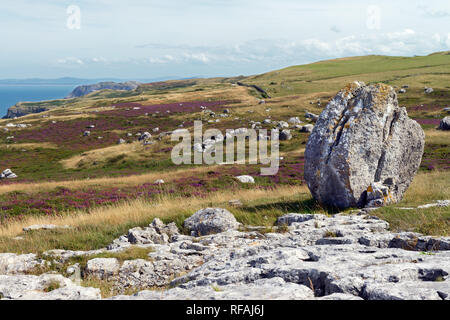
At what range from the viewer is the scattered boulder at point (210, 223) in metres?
12.6

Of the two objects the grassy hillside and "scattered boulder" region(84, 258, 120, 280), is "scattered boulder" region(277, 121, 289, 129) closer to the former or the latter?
the grassy hillside

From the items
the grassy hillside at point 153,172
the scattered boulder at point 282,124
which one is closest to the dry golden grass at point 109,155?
the grassy hillside at point 153,172

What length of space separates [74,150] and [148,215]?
188 feet

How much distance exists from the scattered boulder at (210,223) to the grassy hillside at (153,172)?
1.21 metres

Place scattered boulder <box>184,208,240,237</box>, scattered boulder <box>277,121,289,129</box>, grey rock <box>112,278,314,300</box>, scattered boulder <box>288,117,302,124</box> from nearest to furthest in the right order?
grey rock <box>112,278,314,300</box> < scattered boulder <box>184,208,240,237</box> < scattered boulder <box>277,121,289,129</box> < scattered boulder <box>288,117,302,124</box>

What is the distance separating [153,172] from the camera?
44469mm

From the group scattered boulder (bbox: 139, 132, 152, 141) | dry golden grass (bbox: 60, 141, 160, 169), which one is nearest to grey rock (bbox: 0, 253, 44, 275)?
dry golden grass (bbox: 60, 141, 160, 169)

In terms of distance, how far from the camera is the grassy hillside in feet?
47.5

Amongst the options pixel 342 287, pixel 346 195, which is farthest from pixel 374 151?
pixel 342 287

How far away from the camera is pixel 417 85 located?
98.4m

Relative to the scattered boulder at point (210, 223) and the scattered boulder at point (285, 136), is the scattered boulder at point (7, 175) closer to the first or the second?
the scattered boulder at point (285, 136)

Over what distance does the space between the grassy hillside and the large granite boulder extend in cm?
102
